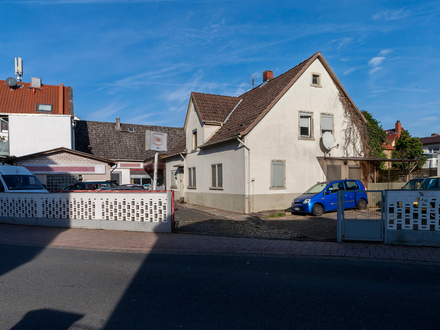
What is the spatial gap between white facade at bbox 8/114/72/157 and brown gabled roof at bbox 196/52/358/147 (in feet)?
43.9

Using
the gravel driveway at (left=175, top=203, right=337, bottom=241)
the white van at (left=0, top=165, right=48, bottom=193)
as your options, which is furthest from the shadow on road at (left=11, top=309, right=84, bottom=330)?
the white van at (left=0, top=165, right=48, bottom=193)

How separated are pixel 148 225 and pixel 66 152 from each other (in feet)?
53.4

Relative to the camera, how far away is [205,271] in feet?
21.2

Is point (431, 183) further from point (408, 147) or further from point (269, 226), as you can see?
point (408, 147)

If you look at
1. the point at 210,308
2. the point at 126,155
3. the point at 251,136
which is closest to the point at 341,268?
the point at 210,308

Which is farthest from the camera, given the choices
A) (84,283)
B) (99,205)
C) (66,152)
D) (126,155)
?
(126,155)

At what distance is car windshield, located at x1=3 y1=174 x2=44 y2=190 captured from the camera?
15.9 metres

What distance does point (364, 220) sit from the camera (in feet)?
28.9

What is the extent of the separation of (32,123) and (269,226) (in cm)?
2361

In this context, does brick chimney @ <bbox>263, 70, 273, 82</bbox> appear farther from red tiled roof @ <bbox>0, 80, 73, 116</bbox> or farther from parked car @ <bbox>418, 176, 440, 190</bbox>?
red tiled roof @ <bbox>0, 80, 73, 116</bbox>

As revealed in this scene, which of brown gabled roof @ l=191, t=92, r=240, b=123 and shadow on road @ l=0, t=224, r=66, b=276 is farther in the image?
brown gabled roof @ l=191, t=92, r=240, b=123

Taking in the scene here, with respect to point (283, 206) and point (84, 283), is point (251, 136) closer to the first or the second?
point (283, 206)

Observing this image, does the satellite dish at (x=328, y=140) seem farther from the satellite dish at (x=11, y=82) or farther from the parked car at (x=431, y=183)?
the satellite dish at (x=11, y=82)

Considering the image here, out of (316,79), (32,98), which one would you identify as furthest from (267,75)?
(32,98)
